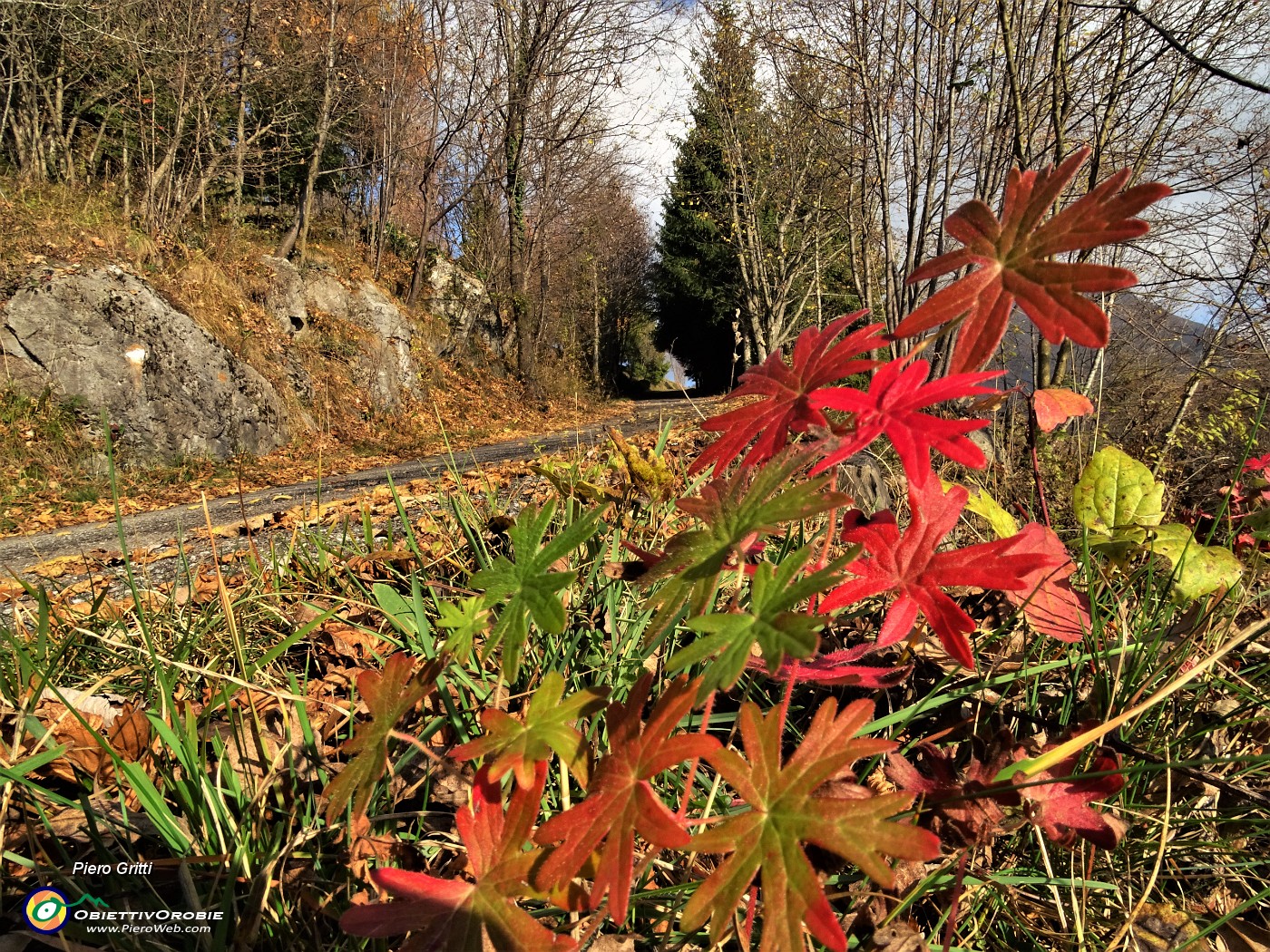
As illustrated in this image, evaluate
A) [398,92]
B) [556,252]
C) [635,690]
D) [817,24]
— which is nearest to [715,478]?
[635,690]

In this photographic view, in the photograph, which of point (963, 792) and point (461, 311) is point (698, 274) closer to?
point (461, 311)

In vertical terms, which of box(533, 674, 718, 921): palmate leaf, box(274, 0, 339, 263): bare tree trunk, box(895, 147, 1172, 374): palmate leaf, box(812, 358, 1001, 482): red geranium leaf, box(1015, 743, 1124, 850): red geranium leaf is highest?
box(274, 0, 339, 263): bare tree trunk

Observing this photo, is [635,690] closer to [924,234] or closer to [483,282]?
[924,234]

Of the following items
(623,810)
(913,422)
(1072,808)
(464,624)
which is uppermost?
(913,422)

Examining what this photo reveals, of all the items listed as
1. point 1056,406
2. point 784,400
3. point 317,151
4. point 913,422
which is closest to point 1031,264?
point 913,422

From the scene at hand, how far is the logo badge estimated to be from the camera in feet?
2.27

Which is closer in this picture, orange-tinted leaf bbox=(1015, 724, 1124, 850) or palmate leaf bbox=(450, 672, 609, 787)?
palmate leaf bbox=(450, 672, 609, 787)

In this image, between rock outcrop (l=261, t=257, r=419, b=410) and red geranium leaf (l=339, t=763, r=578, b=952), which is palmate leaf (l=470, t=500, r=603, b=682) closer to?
red geranium leaf (l=339, t=763, r=578, b=952)

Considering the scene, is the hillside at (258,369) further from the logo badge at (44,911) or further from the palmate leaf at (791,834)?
the palmate leaf at (791,834)

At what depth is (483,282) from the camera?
653 inches

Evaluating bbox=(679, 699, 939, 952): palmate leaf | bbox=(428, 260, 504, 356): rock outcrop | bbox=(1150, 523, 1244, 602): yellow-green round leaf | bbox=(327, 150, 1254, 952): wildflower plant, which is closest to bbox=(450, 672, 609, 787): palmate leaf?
bbox=(327, 150, 1254, 952): wildflower plant

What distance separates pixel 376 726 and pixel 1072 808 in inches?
28.1

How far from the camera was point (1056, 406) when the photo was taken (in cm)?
88

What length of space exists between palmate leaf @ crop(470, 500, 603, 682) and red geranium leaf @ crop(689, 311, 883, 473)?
0.53 feet
